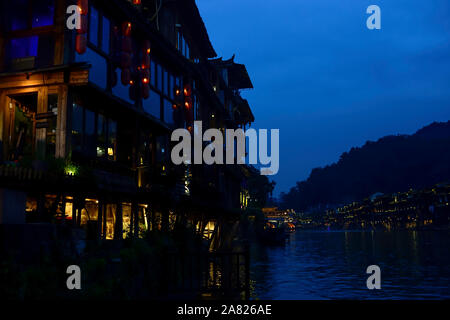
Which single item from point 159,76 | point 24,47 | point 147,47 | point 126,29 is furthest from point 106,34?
point 159,76

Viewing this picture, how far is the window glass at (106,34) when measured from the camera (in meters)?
20.4

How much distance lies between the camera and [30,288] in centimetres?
1048

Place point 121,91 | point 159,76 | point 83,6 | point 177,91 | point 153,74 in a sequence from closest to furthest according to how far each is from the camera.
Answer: point 83,6 → point 121,91 → point 153,74 → point 159,76 → point 177,91

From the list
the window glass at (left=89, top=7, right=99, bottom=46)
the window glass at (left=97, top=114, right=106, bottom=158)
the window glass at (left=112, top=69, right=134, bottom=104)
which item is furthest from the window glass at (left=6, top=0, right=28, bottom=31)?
the window glass at (left=97, top=114, right=106, bottom=158)

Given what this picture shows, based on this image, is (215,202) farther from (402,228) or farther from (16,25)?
(402,228)

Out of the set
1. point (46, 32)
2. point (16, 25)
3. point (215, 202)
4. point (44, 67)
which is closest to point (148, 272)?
point (44, 67)

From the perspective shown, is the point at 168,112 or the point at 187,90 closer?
the point at 168,112

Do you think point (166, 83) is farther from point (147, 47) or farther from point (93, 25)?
point (93, 25)

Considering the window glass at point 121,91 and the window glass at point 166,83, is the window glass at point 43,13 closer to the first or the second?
the window glass at point 121,91

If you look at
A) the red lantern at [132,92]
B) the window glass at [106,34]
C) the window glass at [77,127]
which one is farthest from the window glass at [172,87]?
the window glass at [77,127]

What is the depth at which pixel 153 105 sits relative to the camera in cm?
2539

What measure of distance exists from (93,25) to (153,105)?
6.65 m

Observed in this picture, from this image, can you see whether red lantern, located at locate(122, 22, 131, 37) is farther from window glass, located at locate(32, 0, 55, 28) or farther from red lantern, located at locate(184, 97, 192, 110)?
red lantern, located at locate(184, 97, 192, 110)

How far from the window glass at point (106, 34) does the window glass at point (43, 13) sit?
2582 millimetres
